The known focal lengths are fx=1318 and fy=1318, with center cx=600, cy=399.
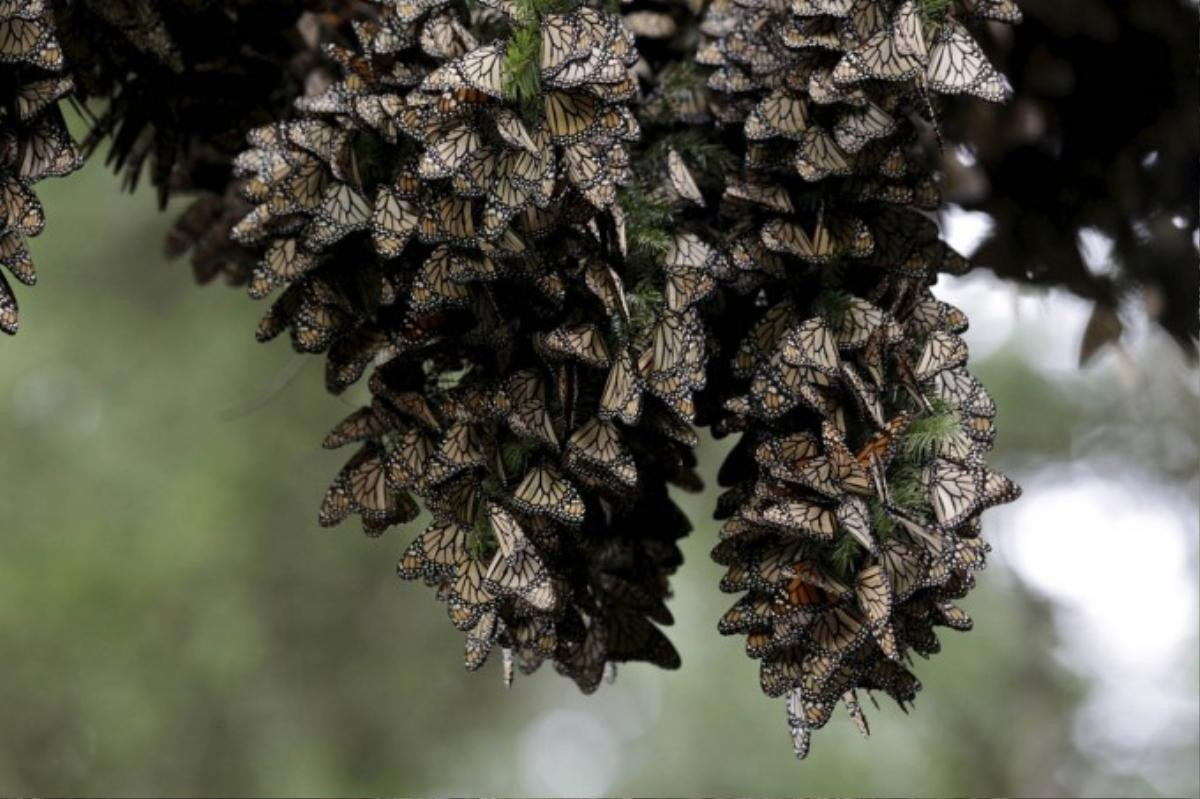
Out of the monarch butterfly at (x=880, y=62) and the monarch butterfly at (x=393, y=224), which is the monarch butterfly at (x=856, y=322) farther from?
the monarch butterfly at (x=393, y=224)

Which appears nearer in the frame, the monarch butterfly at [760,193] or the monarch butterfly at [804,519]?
the monarch butterfly at [804,519]

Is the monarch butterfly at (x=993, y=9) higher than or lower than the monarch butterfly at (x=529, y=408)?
higher

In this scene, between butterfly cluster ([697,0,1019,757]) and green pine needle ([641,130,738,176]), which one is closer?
butterfly cluster ([697,0,1019,757])

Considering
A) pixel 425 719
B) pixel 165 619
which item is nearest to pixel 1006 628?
pixel 425 719

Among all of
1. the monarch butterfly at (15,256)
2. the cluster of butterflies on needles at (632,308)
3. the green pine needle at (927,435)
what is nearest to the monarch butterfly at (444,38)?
the cluster of butterflies on needles at (632,308)

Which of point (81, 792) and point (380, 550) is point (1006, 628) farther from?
point (81, 792)

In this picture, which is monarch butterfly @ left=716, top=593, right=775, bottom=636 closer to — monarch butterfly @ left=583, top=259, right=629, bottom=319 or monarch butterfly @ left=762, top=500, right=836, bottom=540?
monarch butterfly @ left=762, top=500, right=836, bottom=540

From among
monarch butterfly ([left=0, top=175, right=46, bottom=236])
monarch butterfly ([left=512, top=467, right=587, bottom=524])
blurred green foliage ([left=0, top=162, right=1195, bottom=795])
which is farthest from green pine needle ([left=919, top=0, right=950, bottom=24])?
blurred green foliage ([left=0, top=162, right=1195, bottom=795])
